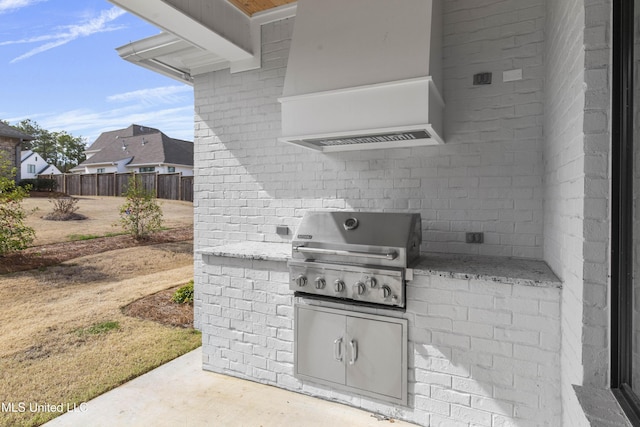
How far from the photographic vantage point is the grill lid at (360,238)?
2219 mm

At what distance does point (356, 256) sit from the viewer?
2303mm

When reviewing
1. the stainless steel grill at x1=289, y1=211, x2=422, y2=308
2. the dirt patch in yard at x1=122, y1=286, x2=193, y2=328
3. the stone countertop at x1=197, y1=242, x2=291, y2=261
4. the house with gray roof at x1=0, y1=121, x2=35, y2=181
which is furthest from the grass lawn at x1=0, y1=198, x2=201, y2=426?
the stainless steel grill at x1=289, y1=211, x2=422, y2=308

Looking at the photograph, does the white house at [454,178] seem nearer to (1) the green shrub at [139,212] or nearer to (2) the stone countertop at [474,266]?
(2) the stone countertop at [474,266]

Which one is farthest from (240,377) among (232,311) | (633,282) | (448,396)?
(633,282)

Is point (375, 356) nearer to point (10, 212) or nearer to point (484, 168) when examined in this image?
point (484, 168)

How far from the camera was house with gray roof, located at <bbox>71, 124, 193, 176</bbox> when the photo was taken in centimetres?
743

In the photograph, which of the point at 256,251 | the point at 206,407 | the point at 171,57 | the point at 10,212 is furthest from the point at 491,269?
the point at 10,212

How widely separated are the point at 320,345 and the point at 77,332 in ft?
9.94

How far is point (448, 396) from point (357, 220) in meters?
1.30

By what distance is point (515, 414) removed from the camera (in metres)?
1.97

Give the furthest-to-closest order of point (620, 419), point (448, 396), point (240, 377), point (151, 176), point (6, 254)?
point (151, 176) < point (6, 254) < point (240, 377) < point (448, 396) < point (620, 419)

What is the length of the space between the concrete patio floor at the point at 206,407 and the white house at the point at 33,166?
12.8 feet

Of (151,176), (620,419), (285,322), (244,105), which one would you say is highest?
(244,105)

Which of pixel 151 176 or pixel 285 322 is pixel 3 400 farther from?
pixel 151 176
